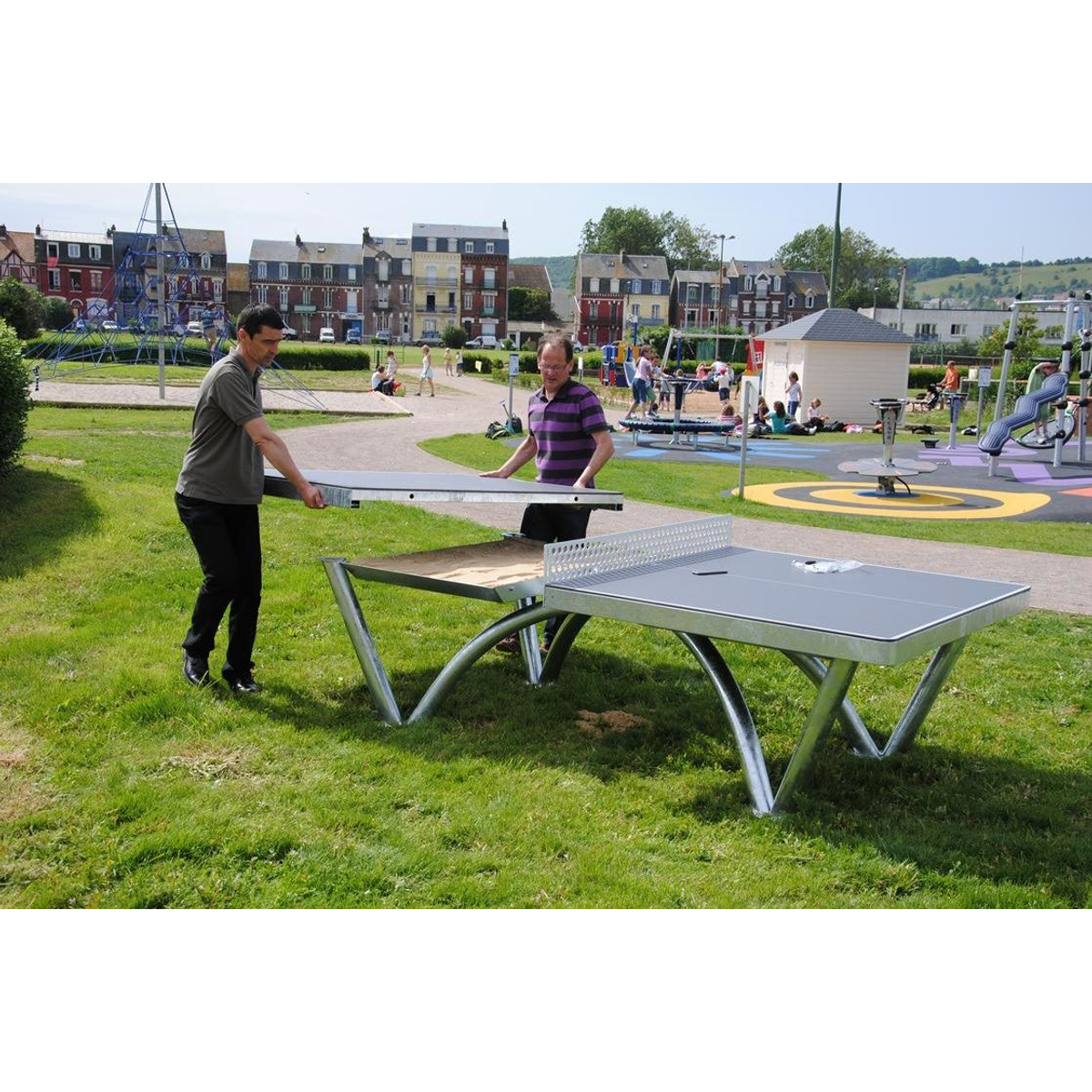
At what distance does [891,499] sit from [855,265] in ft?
414

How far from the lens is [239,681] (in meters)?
5.82

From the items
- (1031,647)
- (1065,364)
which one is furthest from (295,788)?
(1065,364)

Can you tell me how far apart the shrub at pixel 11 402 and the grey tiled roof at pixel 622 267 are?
99.8 meters

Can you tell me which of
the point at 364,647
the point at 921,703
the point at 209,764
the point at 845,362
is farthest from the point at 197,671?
the point at 845,362

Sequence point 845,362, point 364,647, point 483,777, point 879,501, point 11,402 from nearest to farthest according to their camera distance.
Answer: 1. point 483,777
2. point 364,647
3. point 11,402
4. point 879,501
5. point 845,362

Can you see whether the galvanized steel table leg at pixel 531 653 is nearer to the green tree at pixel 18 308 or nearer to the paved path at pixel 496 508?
the paved path at pixel 496 508

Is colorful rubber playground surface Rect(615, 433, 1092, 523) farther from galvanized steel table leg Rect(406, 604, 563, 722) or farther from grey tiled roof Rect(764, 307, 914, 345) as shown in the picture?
galvanized steel table leg Rect(406, 604, 563, 722)

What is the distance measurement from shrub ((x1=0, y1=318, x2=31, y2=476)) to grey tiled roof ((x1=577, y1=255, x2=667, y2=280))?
99.8 m

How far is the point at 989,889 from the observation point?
3.91 metres

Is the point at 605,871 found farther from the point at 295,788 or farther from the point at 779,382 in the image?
the point at 779,382

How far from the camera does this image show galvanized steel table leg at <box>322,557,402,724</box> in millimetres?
5500

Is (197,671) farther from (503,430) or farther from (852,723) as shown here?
(503,430)

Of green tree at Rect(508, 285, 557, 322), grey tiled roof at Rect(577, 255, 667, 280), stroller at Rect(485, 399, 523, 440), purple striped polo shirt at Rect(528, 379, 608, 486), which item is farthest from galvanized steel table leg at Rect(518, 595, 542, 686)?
green tree at Rect(508, 285, 557, 322)

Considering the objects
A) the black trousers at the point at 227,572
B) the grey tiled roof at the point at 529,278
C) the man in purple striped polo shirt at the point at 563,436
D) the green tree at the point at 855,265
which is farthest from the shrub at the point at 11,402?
the green tree at the point at 855,265
